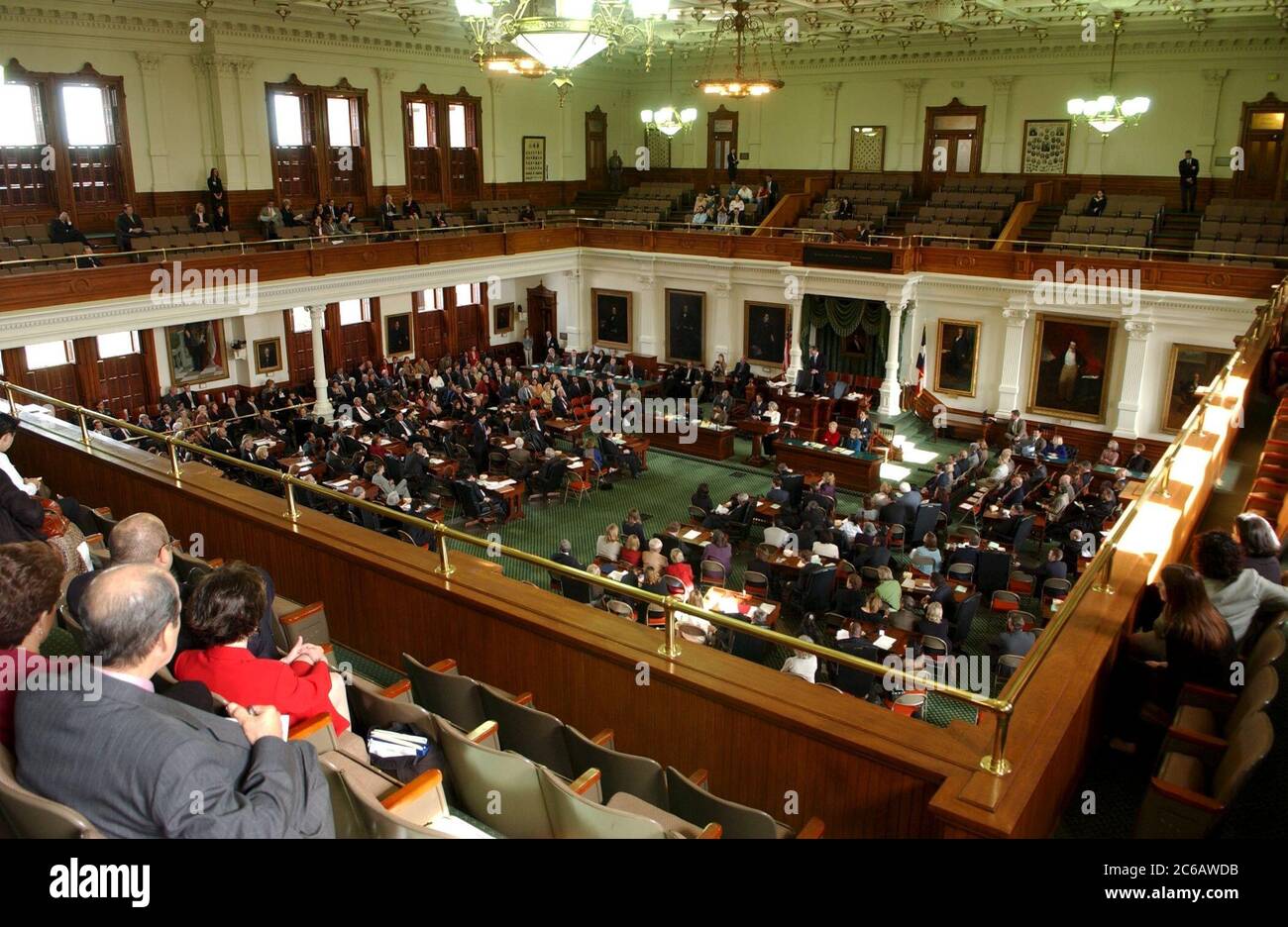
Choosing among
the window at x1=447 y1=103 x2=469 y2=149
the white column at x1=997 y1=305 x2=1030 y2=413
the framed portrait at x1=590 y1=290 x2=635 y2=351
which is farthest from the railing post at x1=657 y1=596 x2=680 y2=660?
the window at x1=447 y1=103 x2=469 y2=149

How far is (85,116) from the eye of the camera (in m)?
18.5

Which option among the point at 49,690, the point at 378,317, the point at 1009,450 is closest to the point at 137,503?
the point at 49,690

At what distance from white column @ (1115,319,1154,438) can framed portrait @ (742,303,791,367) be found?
751 centimetres

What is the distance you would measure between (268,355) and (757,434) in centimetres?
1137

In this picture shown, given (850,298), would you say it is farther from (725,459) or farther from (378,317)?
(378,317)

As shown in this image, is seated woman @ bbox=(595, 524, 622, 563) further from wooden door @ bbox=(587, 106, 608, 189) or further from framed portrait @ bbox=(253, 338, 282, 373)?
wooden door @ bbox=(587, 106, 608, 189)

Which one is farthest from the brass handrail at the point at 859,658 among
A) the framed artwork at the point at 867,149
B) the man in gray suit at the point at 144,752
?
the framed artwork at the point at 867,149

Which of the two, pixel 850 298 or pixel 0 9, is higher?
pixel 0 9

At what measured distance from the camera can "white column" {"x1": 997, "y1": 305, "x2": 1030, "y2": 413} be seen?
19656 mm

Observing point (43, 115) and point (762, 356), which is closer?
point (43, 115)

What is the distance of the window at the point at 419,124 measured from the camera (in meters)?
24.2

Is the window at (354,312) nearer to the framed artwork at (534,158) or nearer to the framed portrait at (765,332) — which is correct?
the framed artwork at (534,158)

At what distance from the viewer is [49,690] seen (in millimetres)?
2439

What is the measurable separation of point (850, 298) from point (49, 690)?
2051 cm
